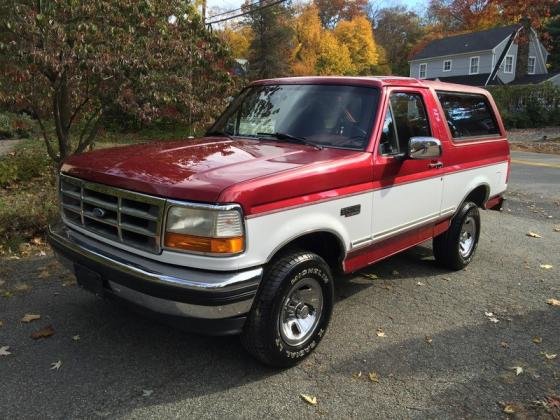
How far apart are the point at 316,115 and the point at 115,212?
5.95ft

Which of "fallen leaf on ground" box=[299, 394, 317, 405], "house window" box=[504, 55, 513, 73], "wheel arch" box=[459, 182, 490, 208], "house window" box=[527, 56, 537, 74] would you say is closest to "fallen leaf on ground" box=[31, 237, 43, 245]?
"fallen leaf on ground" box=[299, 394, 317, 405]

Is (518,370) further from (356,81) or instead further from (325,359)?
(356,81)

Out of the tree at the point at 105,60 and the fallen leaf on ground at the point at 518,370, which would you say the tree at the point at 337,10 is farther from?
the fallen leaf on ground at the point at 518,370

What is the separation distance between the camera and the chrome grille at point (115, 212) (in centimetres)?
314

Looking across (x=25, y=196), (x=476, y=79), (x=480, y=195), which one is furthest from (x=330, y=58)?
(x=480, y=195)

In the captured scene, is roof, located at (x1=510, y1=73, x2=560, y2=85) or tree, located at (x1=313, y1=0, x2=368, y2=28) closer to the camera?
roof, located at (x1=510, y1=73, x2=560, y2=85)

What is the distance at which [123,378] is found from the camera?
3385 millimetres

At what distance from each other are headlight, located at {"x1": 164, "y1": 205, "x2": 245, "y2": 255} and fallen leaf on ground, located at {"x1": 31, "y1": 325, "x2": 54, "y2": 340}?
1562 mm

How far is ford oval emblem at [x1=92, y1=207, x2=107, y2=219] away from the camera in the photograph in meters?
3.48

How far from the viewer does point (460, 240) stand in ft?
18.4

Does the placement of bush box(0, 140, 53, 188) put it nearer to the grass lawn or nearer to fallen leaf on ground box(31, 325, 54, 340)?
the grass lawn

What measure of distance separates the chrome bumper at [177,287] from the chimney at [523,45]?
38.8 meters

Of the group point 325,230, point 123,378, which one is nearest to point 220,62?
point 325,230

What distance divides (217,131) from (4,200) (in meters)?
4.10
